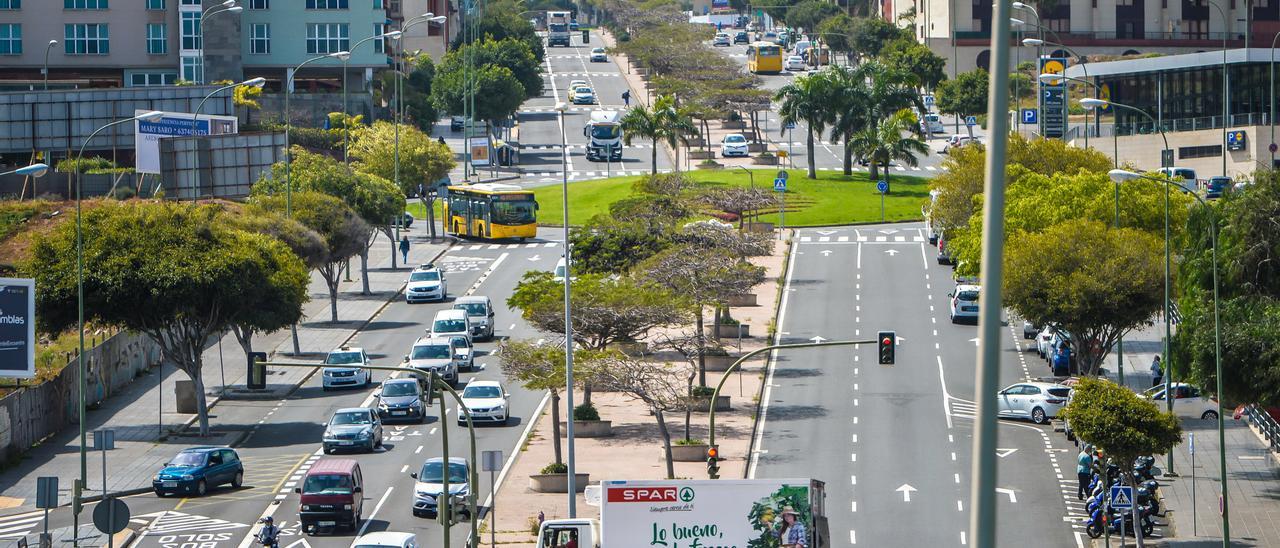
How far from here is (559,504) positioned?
4747cm

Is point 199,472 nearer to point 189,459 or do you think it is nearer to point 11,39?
point 189,459

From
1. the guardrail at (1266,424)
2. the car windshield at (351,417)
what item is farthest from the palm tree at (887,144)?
the car windshield at (351,417)

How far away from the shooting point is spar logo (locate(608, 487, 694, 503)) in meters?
34.7

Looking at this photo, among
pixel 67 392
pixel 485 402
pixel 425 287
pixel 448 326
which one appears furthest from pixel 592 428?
pixel 425 287

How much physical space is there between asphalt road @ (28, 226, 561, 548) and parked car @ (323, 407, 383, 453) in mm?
461

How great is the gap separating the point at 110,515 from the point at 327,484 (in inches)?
307

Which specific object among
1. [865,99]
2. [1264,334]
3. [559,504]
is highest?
[865,99]

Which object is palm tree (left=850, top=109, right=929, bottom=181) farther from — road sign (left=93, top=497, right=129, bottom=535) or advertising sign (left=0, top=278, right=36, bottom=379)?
road sign (left=93, top=497, right=129, bottom=535)

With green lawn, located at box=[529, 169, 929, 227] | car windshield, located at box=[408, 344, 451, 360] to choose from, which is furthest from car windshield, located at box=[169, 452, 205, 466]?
green lawn, located at box=[529, 169, 929, 227]

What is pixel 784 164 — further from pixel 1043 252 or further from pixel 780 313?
pixel 1043 252

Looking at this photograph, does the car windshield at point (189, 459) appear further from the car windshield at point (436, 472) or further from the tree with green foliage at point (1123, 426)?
the tree with green foliage at point (1123, 426)

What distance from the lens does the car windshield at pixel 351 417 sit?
54.2 metres

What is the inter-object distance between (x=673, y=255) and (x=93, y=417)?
2051 centimetres

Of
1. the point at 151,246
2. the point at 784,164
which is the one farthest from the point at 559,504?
the point at 784,164
